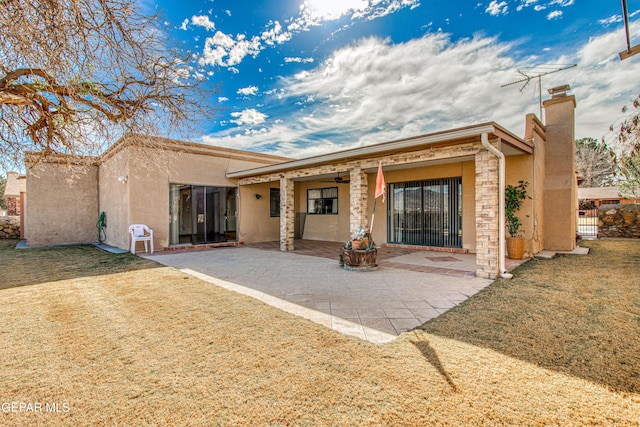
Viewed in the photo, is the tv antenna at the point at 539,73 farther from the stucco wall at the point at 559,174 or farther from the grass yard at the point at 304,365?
the grass yard at the point at 304,365

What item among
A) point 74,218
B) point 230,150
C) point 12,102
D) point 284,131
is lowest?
point 74,218

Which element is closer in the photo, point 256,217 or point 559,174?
point 559,174

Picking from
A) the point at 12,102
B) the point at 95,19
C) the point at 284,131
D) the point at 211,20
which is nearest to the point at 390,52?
the point at 211,20

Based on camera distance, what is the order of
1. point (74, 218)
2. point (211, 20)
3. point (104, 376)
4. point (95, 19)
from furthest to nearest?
point (74, 218), point (211, 20), point (95, 19), point (104, 376)

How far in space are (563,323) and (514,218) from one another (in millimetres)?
5034

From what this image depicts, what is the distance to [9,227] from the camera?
1496 centimetres

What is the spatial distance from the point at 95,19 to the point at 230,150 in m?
7.62

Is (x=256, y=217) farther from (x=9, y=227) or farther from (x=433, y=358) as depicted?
(x=9, y=227)

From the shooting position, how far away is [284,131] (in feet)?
46.9

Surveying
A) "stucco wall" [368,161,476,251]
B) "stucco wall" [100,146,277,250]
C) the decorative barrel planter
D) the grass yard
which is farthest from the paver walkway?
"stucco wall" [100,146,277,250]

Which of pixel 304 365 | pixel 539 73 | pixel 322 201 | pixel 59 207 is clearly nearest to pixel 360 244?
pixel 304 365

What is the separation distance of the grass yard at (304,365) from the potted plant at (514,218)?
10.1 ft

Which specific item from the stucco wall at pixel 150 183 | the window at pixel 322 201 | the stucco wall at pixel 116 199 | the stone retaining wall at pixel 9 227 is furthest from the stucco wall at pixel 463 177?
the stone retaining wall at pixel 9 227

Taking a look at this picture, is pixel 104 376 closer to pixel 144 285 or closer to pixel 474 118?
pixel 144 285
